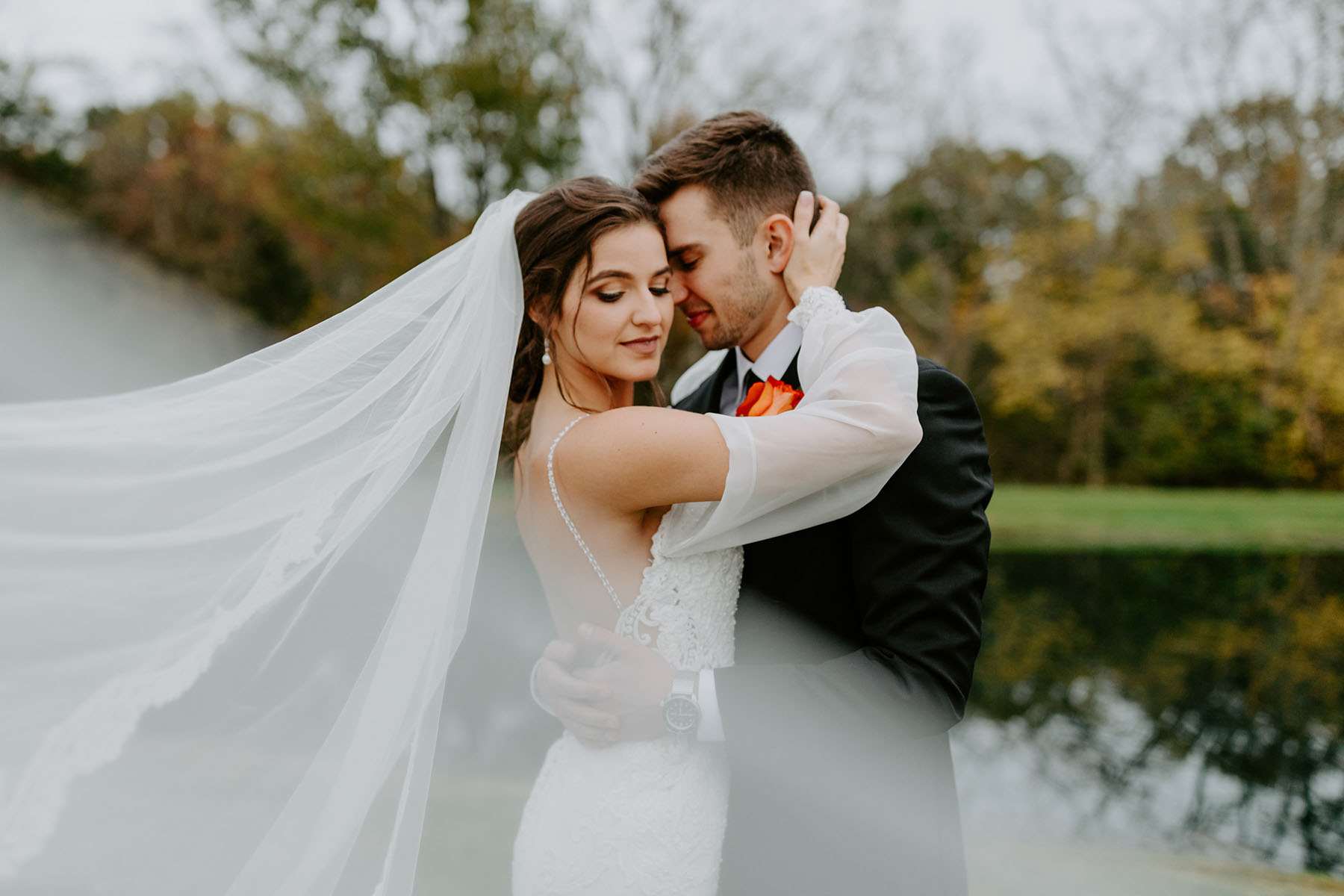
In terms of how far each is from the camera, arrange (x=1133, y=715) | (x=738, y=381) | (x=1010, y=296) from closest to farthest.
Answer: (x=738, y=381) → (x=1133, y=715) → (x=1010, y=296)

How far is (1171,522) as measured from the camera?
16469 mm

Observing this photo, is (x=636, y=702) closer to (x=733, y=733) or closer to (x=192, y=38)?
(x=733, y=733)

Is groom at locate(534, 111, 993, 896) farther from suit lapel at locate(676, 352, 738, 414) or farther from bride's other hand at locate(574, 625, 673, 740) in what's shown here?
suit lapel at locate(676, 352, 738, 414)

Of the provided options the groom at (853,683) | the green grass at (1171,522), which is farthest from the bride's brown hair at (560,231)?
the green grass at (1171,522)

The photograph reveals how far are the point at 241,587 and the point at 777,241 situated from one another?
1510 millimetres

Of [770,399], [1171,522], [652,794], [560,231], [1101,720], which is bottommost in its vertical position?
[1101,720]

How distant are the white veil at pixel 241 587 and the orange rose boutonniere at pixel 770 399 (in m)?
0.58

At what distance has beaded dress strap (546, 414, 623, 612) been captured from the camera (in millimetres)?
2049

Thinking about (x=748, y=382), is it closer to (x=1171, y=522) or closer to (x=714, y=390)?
(x=714, y=390)

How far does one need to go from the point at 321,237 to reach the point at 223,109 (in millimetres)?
3346

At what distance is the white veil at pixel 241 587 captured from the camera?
1.87 meters

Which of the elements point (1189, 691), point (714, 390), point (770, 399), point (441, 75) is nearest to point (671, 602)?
point (770, 399)

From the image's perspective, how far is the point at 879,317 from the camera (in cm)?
203

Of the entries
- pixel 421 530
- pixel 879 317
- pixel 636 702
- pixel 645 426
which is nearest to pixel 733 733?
pixel 636 702
